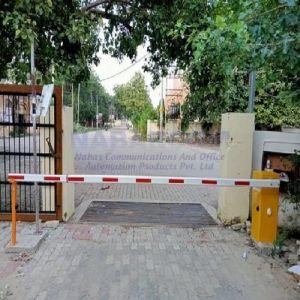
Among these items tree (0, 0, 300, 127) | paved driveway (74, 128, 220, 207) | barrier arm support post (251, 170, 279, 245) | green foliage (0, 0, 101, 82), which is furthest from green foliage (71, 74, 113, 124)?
barrier arm support post (251, 170, 279, 245)

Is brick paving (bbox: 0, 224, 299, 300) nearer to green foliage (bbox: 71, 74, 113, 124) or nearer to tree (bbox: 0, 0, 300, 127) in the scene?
tree (bbox: 0, 0, 300, 127)

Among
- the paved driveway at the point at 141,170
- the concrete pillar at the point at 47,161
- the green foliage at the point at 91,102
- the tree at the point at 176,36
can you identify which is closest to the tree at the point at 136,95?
the green foliage at the point at 91,102

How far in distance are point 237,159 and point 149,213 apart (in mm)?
2078

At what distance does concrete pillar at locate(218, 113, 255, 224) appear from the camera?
23.4 ft

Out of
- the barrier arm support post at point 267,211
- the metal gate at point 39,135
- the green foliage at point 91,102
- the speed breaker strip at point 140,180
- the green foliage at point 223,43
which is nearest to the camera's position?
the green foliage at point 223,43

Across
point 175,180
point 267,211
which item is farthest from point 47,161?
point 267,211

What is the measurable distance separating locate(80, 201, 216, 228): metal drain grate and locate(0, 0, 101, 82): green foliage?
2.91 meters

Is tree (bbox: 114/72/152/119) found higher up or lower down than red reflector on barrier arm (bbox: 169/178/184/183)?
higher up

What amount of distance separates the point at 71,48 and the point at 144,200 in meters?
3.74

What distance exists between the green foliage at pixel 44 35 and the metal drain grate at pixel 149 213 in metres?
2.91

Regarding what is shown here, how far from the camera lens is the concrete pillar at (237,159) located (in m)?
7.12

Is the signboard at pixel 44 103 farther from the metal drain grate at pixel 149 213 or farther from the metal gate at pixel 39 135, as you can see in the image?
the metal drain grate at pixel 149 213

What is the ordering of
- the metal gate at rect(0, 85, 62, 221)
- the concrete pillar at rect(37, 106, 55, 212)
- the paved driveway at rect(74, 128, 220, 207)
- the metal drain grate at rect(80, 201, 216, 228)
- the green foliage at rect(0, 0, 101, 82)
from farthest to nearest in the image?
the paved driveway at rect(74, 128, 220, 207)
the metal drain grate at rect(80, 201, 216, 228)
the concrete pillar at rect(37, 106, 55, 212)
the metal gate at rect(0, 85, 62, 221)
the green foliage at rect(0, 0, 101, 82)

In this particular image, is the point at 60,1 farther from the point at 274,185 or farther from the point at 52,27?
the point at 274,185
